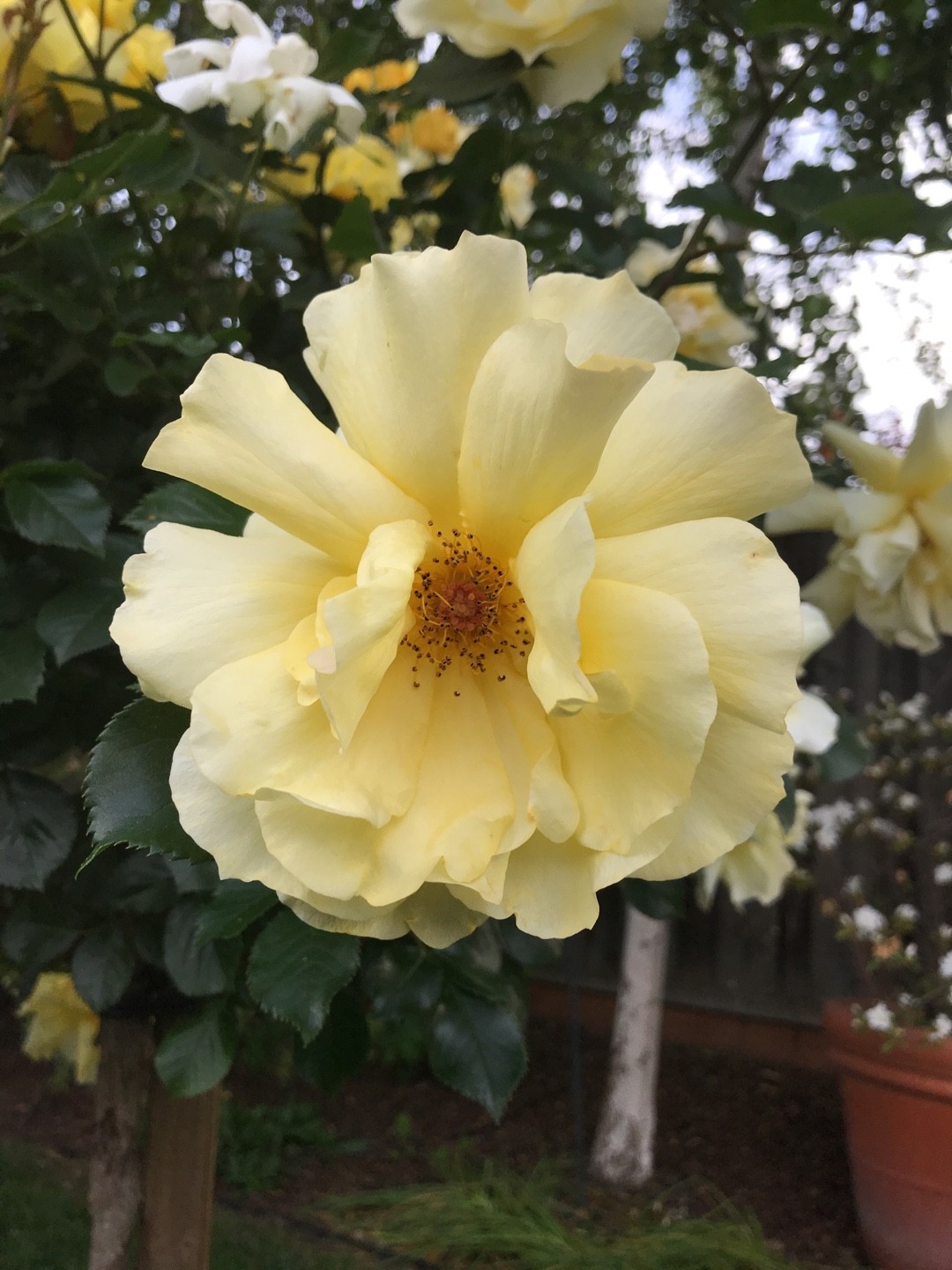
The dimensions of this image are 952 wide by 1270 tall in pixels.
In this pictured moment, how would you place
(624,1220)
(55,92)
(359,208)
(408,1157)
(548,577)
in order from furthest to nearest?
(408,1157) < (624,1220) < (55,92) < (359,208) < (548,577)

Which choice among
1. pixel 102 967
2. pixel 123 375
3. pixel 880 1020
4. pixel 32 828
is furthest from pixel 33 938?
pixel 880 1020

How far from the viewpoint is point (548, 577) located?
449 millimetres

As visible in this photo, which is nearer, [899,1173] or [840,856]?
[899,1173]

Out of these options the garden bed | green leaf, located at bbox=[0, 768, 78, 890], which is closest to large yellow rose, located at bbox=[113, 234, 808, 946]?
green leaf, located at bbox=[0, 768, 78, 890]

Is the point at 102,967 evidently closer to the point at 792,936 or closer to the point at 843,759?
the point at 843,759

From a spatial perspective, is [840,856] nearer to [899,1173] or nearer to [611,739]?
[899,1173]

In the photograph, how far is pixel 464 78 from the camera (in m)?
0.91

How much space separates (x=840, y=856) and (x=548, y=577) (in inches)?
139

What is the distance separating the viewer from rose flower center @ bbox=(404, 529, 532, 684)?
584 millimetres

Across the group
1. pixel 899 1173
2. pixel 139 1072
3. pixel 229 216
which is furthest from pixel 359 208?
pixel 899 1173

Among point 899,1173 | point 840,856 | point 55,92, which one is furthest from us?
point 840,856

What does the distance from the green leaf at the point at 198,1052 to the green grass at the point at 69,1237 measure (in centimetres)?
191

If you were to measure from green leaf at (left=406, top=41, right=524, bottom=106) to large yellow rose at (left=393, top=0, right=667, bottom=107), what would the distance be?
0.02 m

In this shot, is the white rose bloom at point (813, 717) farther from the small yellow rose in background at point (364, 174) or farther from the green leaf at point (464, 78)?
the small yellow rose in background at point (364, 174)
